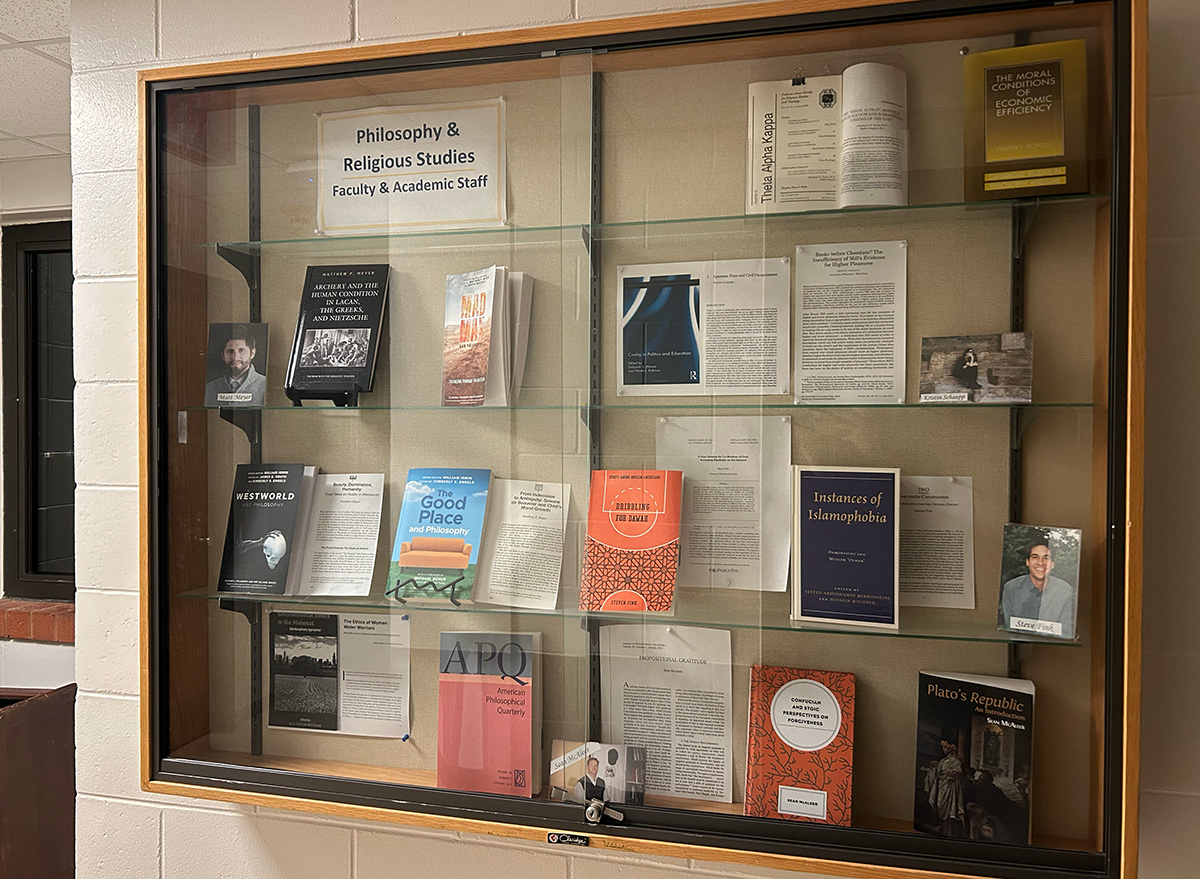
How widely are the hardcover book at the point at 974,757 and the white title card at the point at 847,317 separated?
473mm

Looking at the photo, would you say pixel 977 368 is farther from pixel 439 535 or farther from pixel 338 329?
pixel 338 329

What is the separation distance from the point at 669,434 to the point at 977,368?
484mm

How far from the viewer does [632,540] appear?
4.65ft

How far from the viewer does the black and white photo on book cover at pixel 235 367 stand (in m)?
1.61

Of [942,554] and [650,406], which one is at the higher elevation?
[650,406]

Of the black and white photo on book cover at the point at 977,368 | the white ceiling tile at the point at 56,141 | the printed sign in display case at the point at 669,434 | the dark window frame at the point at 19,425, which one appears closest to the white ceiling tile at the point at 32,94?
the white ceiling tile at the point at 56,141

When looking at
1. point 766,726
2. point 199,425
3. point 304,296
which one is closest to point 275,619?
point 199,425

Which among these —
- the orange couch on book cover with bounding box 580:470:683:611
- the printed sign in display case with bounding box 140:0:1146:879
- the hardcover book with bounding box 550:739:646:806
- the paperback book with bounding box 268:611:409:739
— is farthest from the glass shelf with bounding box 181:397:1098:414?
the hardcover book with bounding box 550:739:646:806

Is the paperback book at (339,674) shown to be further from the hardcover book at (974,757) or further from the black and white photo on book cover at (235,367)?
the hardcover book at (974,757)

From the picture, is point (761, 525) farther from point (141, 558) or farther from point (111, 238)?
point (111, 238)

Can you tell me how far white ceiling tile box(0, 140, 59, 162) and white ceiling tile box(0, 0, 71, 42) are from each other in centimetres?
97

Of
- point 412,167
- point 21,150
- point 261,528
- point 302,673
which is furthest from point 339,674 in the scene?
point 21,150

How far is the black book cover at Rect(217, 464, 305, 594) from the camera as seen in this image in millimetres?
1592

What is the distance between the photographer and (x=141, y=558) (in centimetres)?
157
